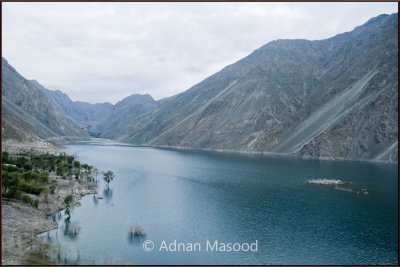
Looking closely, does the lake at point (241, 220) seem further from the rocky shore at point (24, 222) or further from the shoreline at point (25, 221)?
the rocky shore at point (24, 222)

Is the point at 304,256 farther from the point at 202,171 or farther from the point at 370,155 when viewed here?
the point at 370,155

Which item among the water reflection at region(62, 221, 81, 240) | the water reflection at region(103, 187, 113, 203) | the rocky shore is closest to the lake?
the water reflection at region(103, 187, 113, 203)

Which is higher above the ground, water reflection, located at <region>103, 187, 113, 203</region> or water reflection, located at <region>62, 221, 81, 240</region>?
water reflection, located at <region>103, 187, 113, 203</region>

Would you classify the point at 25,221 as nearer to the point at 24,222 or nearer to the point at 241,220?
the point at 24,222

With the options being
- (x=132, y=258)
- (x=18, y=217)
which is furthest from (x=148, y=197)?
(x=132, y=258)

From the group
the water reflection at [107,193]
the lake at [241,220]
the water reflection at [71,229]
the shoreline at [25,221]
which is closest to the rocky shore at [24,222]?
the shoreline at [25,221]

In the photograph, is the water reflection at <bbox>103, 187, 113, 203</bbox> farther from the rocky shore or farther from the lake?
the rocky shore

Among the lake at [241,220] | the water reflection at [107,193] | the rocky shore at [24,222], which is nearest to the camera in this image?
the rocky shore at [24,222]

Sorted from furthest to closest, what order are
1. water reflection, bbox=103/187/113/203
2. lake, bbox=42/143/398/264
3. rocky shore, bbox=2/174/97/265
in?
1. water reflection, bbox=103/187/113/203
2. lake, bbox=42/143/398/264
3. rocky shore, bbox=2/174/97/265

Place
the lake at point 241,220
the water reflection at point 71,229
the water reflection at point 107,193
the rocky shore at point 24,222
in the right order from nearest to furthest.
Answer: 1. the rocky shore at point 24,222
2. the lake at point 241,220
3. the water reflection at point 71,229
4. the water reflection at point 107,193
